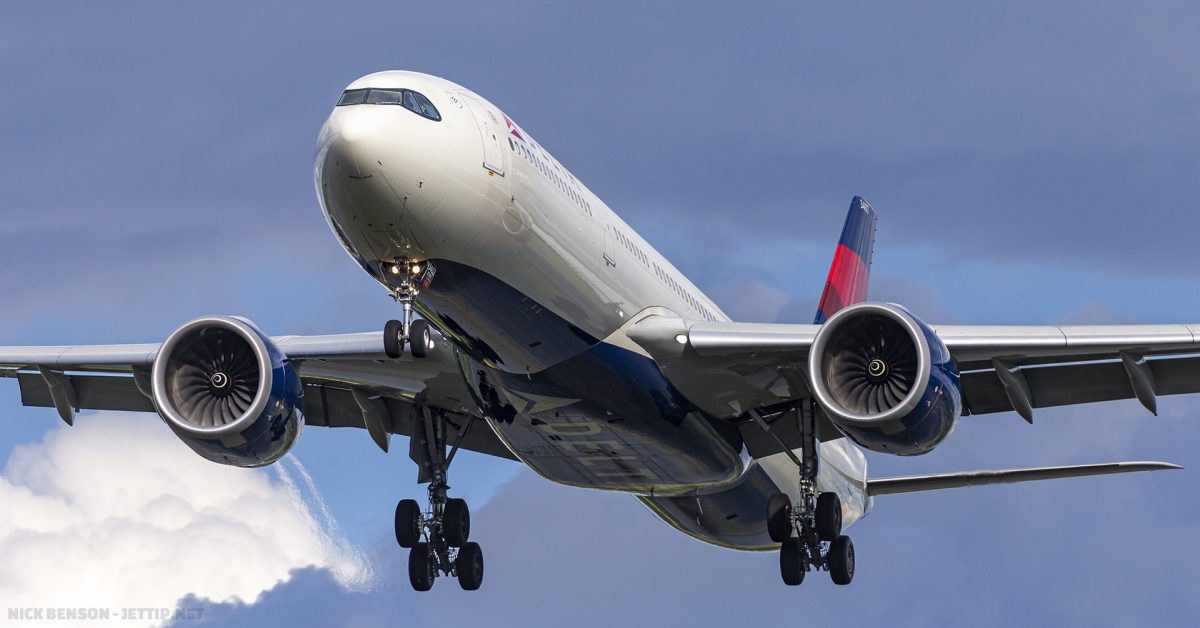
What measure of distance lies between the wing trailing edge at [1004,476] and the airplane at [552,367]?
0.17ft

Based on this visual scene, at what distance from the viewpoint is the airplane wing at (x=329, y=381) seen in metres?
25.4

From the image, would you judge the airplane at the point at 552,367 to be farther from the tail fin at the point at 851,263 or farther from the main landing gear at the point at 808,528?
the tail fin at the point at 851,263

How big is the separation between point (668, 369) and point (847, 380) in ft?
8.16

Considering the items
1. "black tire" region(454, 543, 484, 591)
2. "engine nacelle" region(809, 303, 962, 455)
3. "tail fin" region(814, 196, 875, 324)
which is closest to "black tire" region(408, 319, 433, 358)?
"black tire" region(454, 543, 484, 591)

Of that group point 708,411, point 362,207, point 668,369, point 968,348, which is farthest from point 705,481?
point 362,207

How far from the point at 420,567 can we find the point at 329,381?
3.22m

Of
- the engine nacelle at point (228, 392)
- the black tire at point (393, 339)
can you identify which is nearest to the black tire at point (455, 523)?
the engine nacelle at point (228, 392)

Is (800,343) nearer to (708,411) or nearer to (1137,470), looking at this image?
(708,411)

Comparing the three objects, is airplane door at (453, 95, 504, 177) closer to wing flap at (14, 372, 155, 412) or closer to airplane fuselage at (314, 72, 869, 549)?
airplane fuselage at (314, 72, 869, 549)

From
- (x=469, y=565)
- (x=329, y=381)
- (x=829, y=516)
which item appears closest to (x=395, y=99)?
(x=329, y=381)

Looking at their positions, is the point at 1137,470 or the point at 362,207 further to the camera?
the point at 1137,470

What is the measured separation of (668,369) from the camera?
24188 mm

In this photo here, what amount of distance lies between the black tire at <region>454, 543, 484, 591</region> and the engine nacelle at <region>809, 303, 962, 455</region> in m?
7.03

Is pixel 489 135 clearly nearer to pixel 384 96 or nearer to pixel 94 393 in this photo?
pixel 384 96
